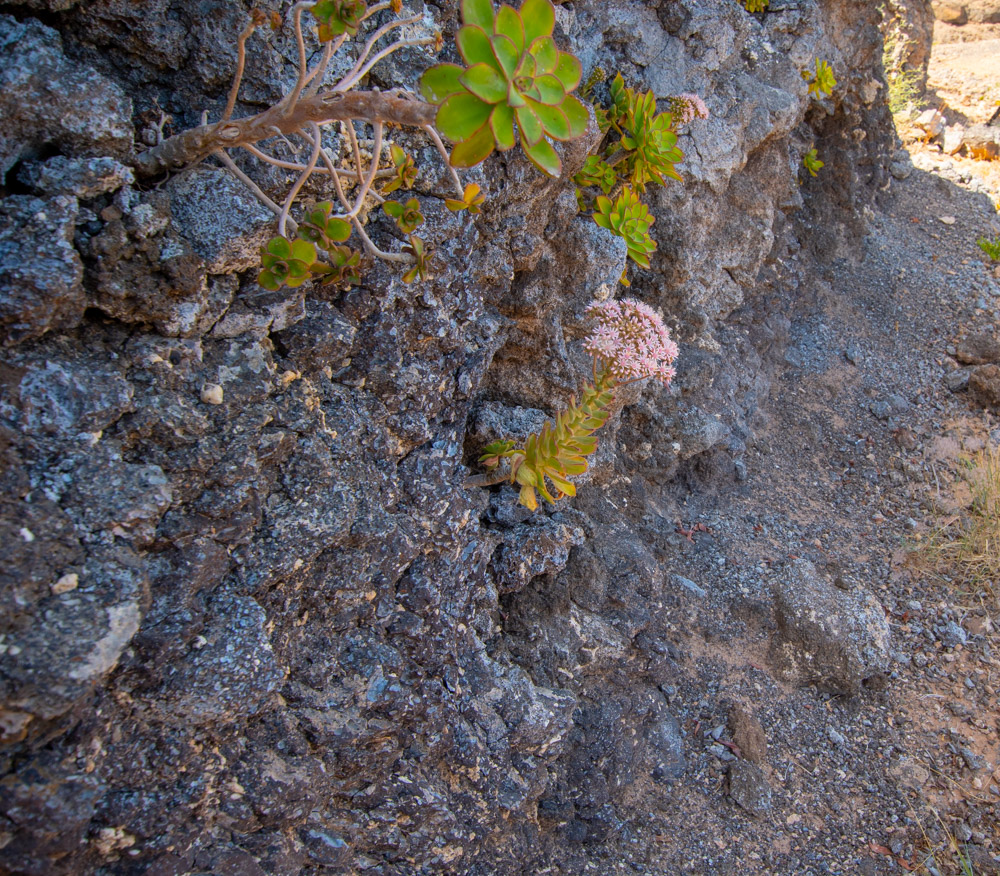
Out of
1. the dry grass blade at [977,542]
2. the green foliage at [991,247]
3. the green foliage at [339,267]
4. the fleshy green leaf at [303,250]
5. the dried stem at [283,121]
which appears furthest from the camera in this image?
the green foliage at [991,247]

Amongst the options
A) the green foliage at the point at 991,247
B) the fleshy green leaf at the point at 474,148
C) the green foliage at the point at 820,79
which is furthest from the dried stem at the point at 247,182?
the green foliage at the point at 991,247

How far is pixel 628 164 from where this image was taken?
2830 millimetres

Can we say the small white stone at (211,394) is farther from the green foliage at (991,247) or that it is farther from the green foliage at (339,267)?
the green foliage at (991,247)

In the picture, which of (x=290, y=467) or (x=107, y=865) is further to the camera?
(x=290, y=467)

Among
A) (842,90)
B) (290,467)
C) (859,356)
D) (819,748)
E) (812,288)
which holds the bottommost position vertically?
(819,748)

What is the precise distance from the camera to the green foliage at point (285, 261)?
1537 millimetres

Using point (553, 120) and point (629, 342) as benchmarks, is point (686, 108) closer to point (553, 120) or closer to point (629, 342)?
point (629, 342)

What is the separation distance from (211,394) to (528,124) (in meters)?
0.95

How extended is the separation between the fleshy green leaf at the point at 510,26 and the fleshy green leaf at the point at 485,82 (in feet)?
0.24

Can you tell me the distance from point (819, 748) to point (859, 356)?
8.56 ft

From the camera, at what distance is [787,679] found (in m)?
2.87

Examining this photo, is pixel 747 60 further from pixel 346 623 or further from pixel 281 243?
pixel 346 623

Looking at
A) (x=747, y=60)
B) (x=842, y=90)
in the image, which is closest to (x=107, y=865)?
(x=747, y=60)

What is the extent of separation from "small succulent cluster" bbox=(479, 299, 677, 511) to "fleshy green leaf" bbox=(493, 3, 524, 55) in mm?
1144
